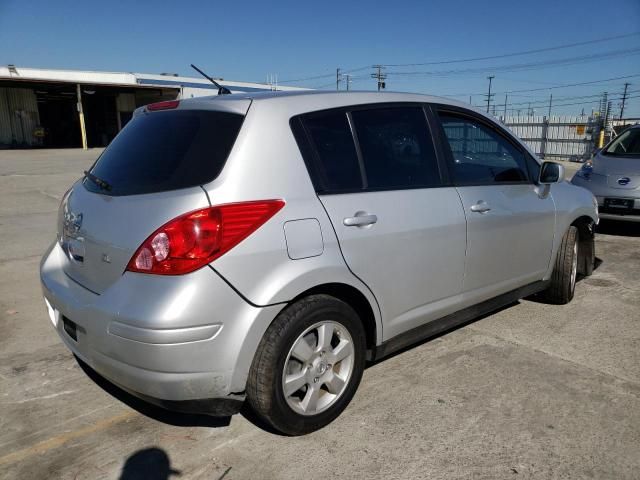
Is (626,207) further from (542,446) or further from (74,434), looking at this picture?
(74,434)

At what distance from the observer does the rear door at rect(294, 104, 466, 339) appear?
2627 mm

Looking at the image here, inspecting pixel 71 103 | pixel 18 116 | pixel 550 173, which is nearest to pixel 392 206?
pixel 550 173

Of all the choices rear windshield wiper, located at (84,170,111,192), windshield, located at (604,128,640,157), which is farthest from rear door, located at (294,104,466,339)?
windshield, located at (604,128,640,157)

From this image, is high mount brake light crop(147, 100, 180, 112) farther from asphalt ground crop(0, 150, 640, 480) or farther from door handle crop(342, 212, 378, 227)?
asphalt ground crop(0, 150, 640, 480)

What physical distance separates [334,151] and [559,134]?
27.2 meters

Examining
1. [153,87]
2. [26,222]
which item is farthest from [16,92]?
[26,222]

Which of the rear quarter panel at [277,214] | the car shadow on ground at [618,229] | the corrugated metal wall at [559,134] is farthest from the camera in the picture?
the corrugated metal wall at [559,134]

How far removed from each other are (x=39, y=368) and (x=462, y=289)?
2838 millimetres

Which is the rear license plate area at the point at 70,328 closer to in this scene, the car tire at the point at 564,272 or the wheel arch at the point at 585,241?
the car tire at the point at 564,272

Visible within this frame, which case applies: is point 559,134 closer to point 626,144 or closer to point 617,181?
point 626,144

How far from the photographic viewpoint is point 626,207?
713 cm

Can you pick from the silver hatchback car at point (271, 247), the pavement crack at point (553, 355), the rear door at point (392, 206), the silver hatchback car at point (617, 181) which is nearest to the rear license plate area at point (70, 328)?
the silver hatchback car at point (271, 247)

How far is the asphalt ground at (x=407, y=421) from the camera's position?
242 cm

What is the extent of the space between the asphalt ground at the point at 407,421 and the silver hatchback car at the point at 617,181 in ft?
12.0
